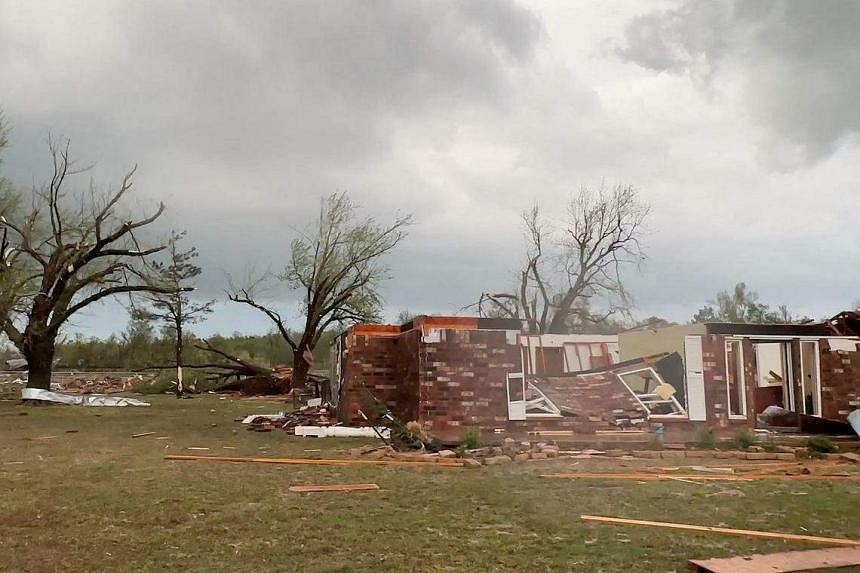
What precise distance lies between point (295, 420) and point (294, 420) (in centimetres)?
4

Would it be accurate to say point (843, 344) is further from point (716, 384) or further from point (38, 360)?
point (38, 360)

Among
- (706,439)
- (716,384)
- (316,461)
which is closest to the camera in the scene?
(316,461)

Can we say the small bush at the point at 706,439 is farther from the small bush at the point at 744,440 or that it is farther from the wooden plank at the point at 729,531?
the wooden plank at the point at 729,531

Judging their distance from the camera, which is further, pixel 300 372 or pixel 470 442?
pixel 300 372

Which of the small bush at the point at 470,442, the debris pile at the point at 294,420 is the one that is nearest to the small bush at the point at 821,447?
the small bush at the point at 470,442

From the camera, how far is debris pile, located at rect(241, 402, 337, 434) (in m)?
15.9

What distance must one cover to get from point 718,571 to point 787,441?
1029 centimetres

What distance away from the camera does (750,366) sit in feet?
48.7

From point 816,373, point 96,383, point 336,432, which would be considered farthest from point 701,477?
point 96,383

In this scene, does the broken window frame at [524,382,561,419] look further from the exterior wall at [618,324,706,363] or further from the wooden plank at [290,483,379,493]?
the wooden plank at [290,483,379,493]

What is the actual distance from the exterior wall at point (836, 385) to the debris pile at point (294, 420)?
10631mm

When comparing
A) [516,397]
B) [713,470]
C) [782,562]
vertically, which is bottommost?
[713,470]

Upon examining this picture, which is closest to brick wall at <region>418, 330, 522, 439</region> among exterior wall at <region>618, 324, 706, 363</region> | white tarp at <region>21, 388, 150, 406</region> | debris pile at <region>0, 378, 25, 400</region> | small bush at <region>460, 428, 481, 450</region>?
small bush at <region>460, 428, 481, 450</region>

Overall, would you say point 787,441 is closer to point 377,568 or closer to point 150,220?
point 377,568
